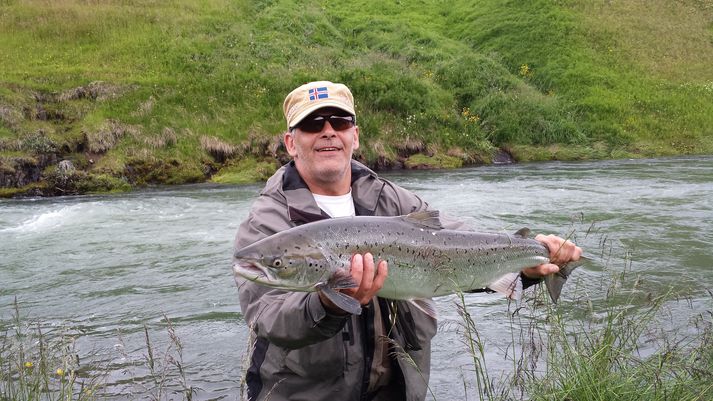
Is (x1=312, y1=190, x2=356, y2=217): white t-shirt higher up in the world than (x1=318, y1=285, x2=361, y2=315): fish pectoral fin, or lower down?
higher up

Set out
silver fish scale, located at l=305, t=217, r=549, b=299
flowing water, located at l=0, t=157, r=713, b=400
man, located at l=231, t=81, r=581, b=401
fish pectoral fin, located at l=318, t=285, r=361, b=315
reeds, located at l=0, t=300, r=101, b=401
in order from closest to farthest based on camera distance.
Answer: fish pectoral fin, located at l=318, t=285, r=361, b=315 < silver fish scale, located at l=305, t=217, r=549, b=299 < man, located at l=231, t=81, r=581, b=401 < reeds, located at l=0, t=300, r=101, b=401 < flowing water, located at l=0, t=157, r=713, b=400

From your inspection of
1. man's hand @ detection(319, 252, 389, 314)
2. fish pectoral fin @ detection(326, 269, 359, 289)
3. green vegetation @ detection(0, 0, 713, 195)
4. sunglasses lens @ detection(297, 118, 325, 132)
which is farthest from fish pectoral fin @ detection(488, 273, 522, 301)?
green vegetation @ detection(0, 0, 713, 195)

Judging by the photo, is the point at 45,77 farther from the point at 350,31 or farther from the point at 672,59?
the point at 672,59

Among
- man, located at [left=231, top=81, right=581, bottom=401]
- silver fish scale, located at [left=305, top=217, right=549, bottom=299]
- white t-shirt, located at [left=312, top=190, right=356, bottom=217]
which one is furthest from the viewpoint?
white t-shirt, located at [left=312, top=190, right=356, bottom=217]

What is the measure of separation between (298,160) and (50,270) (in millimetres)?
7848

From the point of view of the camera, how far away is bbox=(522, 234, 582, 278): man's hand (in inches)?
155

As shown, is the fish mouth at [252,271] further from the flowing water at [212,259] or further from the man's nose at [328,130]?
the flowing water at [212,259]

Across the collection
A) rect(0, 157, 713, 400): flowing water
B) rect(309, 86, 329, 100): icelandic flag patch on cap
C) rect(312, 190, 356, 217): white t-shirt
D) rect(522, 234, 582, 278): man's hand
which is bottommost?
rect(0, 157, 713, 400): flowing water

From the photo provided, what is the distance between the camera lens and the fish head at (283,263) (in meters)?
2.93

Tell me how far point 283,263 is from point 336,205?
3.11 ft

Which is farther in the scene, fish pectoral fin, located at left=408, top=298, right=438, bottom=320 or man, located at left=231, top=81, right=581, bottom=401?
fish pectoral fin, located at left=408, top=298, right=438, bottom=320

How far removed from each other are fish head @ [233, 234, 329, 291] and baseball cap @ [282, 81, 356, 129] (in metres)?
0.98

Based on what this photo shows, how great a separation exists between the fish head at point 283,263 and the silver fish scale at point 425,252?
0.07m

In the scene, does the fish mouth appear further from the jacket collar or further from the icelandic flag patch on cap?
the icelandic flag patch on cap
